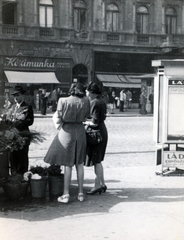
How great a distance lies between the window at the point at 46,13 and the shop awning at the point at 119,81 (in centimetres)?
527

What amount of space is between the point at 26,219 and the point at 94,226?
2.86ft

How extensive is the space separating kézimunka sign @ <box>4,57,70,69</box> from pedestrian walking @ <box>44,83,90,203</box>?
79.9ft

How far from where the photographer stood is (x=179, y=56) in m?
32.5

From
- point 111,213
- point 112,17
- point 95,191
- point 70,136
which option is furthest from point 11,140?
point 112,17

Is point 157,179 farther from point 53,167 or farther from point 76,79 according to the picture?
point 76,79

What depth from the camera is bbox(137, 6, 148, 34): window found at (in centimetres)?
3209

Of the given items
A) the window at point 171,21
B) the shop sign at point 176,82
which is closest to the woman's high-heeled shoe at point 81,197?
the shop sign at point 176,82

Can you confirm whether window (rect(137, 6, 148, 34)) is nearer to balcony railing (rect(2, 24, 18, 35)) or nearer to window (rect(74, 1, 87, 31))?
window (rect(74, 1, 87, 31))

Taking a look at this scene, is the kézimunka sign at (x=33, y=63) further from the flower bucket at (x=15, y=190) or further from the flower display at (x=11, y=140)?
the flower bucket at (x=15, y=190)

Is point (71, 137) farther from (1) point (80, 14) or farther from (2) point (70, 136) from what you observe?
(1) point (80, 14)

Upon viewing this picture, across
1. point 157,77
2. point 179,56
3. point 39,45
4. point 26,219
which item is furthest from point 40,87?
point 26,219

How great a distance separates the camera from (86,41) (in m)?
31.5

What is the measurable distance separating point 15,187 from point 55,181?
65cm

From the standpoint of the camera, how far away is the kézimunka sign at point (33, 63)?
29.7 meters
